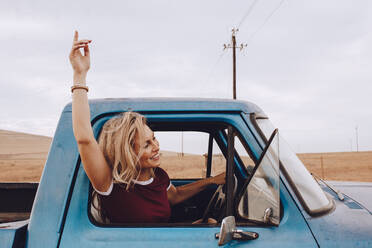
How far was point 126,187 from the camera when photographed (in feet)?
5.53

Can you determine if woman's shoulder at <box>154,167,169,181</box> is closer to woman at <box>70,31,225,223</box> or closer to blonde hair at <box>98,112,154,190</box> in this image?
woman at <box>70,31,225,223</box>

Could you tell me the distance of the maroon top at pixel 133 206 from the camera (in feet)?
5.44

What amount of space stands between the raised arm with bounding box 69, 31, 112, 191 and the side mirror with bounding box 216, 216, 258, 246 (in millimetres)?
624

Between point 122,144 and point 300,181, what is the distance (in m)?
0.93

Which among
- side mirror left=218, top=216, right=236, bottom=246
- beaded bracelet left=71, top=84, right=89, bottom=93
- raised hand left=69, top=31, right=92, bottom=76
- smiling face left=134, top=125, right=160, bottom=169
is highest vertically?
raised hand left=69, top=31, right=92, bottom=76

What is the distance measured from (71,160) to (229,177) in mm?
813

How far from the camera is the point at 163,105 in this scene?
1749 mm

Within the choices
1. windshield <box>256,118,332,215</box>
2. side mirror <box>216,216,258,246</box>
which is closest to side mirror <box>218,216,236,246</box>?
side mirror <box>216,216,258,246</box>

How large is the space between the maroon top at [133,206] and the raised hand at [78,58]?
0.61 metres

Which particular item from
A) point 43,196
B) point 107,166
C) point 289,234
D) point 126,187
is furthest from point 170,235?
point 43,196

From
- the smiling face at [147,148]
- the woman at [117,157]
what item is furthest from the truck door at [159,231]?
the smiling face at [147,148]

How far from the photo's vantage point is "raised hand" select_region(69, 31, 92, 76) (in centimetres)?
163

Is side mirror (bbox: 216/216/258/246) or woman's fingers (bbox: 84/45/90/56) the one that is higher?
woman's fingers (bbox: 84/45/90/56)

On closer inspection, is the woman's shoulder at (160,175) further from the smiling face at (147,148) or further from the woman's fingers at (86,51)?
the woman's fingers at (86,51)
